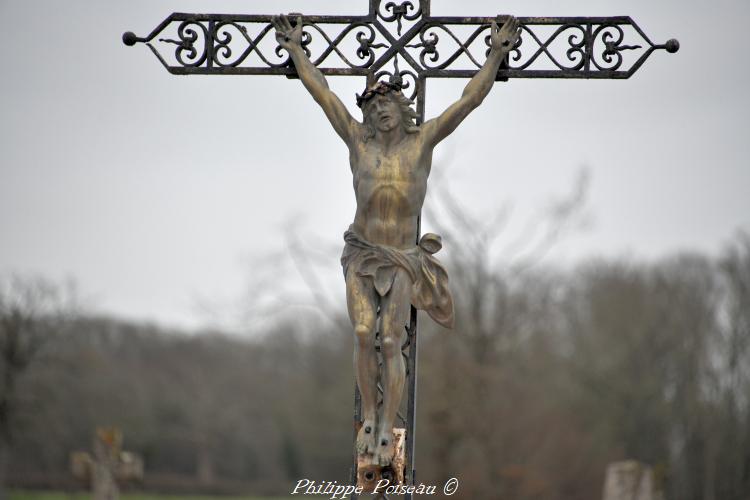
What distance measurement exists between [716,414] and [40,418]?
20.8 meters

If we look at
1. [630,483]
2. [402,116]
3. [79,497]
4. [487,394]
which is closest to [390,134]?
[402,116]

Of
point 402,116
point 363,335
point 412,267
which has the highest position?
point 402,116

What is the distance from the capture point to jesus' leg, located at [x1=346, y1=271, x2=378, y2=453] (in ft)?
27.0

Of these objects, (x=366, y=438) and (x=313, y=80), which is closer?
(x=366, y=438)

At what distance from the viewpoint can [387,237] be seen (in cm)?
850

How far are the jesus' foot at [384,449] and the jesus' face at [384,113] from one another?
6.69ft

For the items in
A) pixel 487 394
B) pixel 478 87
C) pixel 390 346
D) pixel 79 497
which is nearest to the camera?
pixel 390 346

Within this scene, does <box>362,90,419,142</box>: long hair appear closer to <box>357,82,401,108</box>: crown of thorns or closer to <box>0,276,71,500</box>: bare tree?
<box>357,82,401,108</box>: crown of thorns

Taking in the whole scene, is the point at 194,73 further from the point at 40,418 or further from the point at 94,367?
the point at 94,367

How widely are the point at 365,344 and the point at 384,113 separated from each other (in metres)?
1.57

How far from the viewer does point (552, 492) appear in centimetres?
3291

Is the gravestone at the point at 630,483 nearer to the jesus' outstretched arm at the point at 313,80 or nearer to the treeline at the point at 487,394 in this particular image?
the jesus' outstretched arm at the point at 313,80

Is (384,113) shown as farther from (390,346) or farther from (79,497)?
(79,497)

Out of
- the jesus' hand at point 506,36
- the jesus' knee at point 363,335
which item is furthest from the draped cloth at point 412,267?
the jesus' hand at point 506,36
